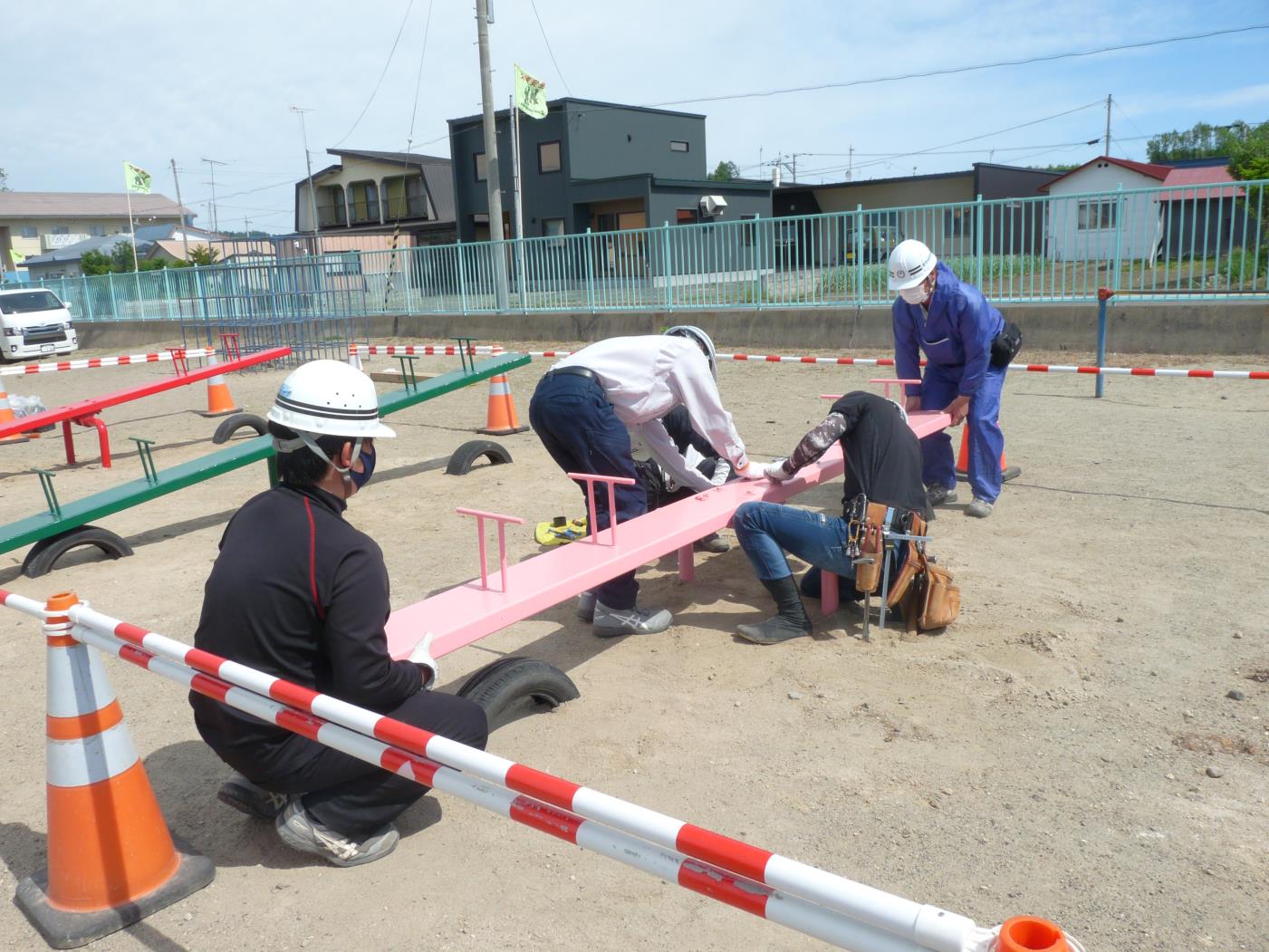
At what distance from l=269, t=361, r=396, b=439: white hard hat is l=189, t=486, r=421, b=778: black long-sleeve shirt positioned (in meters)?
0.19

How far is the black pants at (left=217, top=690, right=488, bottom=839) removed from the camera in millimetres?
2926

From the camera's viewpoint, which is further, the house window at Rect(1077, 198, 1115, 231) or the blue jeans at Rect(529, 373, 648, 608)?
the house window at Rect(1077, 198, 1115, 231)

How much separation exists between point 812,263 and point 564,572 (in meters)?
13.0

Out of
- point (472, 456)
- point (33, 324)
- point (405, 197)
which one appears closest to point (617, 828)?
point (472, 456)

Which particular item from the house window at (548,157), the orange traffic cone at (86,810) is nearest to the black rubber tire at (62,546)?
the orange traffic cone at (86,810)

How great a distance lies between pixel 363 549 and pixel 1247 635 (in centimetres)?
378

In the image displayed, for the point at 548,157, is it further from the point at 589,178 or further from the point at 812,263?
the point at 812,263

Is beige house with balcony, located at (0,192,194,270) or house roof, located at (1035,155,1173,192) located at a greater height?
beige house with balcony, located at (0,192,194,270)

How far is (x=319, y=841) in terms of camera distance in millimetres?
2984

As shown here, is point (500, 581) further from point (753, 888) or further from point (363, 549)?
point (753, 888)

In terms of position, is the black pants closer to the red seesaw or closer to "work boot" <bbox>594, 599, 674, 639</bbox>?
"work boot" <bbox>594, 599, 674, 639</bbox>

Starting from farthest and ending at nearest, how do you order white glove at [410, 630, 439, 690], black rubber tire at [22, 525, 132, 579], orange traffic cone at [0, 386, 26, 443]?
orange traffic cone at [0, 386, 26, 443] → black rubber tire at [22, 525, 132, 579] → white glove at [410, 630, 439, 690]

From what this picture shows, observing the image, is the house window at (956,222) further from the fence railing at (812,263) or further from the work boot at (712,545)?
the work boot at (712,545)

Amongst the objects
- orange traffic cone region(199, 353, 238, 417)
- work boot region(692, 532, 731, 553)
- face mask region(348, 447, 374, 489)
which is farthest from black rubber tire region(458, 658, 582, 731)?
orange traffic cone region(199, 353, 238, 417)
